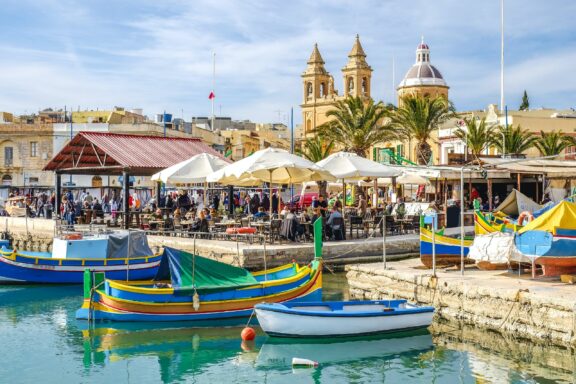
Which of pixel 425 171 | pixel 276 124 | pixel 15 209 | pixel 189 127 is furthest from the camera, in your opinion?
pixel 276 124

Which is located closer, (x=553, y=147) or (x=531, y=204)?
(x=531, y=204)

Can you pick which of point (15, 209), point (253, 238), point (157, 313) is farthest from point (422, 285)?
point (15, 209)

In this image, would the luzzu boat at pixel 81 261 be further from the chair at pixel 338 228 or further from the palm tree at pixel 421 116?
the palm tree at pixel 421 116

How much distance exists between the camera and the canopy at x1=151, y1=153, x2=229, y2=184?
85.7ft

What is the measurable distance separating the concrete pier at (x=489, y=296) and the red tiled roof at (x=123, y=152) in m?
13.7

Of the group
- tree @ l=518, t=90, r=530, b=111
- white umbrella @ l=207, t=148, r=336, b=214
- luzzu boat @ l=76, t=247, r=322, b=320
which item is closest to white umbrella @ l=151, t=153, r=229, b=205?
white umbrella @ l=207, t=148, r=336, b=214

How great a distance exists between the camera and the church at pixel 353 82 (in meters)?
80.9

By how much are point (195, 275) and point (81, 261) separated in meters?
8.09

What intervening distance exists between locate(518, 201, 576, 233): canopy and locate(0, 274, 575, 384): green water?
9.29 ft

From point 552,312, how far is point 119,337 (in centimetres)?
943

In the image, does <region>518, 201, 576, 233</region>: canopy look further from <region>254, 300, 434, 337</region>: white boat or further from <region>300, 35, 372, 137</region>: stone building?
<region>300, 35, 372, 137</region>: stone building

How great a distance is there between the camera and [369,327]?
51.6 ft

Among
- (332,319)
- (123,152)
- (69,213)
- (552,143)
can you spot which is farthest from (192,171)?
(552,143)

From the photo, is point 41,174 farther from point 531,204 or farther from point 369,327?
point 369,327
